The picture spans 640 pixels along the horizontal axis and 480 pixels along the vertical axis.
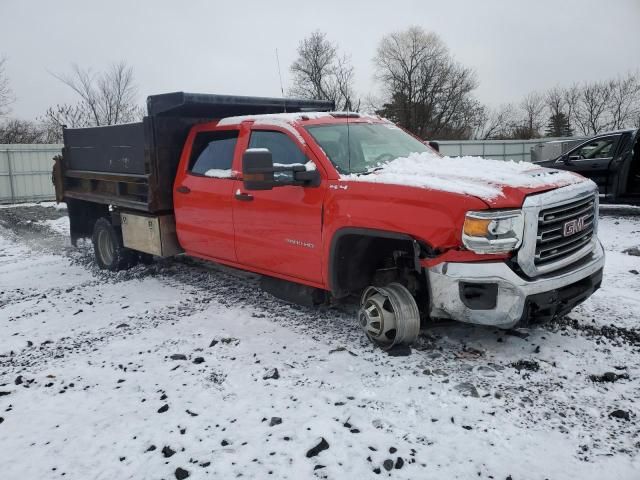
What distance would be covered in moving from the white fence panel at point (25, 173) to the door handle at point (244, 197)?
55.5ft

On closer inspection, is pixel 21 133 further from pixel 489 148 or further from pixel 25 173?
pixel 489 148

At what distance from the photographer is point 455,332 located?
175 inches

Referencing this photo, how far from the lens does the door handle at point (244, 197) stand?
486 cm

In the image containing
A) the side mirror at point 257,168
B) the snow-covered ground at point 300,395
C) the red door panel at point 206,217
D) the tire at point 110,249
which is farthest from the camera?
the tire at point 110,249

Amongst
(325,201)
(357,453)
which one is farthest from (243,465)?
(325,201)

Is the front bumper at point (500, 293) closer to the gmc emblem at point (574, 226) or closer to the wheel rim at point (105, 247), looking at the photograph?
the gmc emblem at point (574, 226)

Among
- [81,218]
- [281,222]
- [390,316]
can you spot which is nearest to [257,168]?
[281,222]

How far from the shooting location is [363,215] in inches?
154

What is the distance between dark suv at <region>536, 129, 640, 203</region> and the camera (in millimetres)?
9766

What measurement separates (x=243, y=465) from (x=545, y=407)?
185 centimetres

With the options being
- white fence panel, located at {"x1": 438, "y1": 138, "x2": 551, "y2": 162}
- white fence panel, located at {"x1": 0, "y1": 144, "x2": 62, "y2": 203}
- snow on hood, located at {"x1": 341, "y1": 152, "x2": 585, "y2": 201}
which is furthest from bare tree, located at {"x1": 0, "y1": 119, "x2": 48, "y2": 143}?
snow on hood, located at {"x1": 341, "y1": 152, "x2": 585, "y2": 201}

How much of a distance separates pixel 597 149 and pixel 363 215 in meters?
8.79

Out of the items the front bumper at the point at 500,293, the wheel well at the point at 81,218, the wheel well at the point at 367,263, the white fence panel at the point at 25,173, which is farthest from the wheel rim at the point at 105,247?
the white fence panel at the point at 25,173

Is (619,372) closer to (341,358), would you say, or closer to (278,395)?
(341,358)
